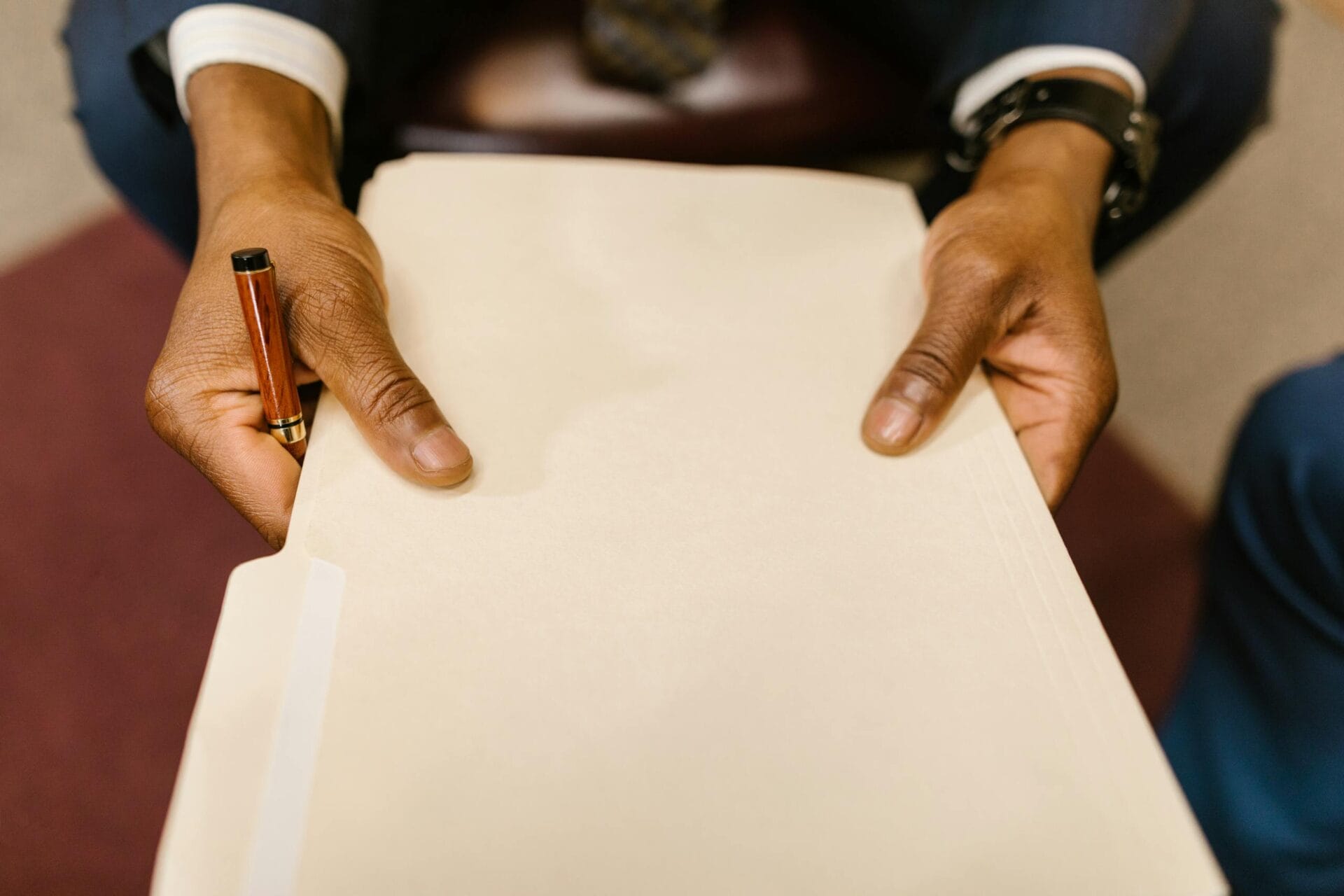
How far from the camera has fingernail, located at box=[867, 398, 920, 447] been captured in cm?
38

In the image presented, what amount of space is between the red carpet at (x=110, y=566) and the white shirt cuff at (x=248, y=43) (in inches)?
9.8

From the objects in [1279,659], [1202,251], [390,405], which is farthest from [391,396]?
[1202,251]

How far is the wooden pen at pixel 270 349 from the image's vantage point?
0.33 m

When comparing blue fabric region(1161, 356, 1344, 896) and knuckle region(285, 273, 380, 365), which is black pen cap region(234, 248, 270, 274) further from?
blue fabric region(1161, 356, 1344, 896)

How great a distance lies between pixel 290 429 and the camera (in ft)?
1.20

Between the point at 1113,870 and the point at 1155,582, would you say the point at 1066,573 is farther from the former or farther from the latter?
the point at 1155,582

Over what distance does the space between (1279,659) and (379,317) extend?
579mm

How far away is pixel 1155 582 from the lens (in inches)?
32.1

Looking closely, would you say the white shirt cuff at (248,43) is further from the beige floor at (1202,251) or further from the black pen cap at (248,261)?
the beige floor at (1202,251)

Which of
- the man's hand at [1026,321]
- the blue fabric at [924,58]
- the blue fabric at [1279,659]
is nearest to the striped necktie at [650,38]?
the blue fabric at [924,58]

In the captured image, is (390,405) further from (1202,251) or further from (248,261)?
Answer: (1202,251)

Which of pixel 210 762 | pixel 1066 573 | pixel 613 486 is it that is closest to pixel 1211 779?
pixel 1066 573

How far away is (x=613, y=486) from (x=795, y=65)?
0.43 metres

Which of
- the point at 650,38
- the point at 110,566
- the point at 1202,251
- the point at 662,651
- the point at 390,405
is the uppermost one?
the point at 1202,251
